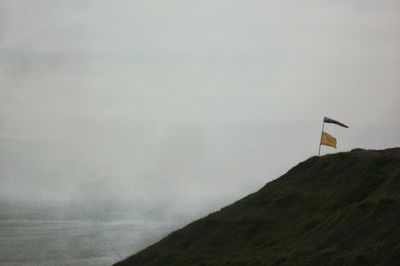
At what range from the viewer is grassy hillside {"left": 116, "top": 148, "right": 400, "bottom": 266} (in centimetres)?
3491

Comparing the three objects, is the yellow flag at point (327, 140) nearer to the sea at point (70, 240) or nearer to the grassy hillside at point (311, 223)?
the grassy hillside at point (311, 223)

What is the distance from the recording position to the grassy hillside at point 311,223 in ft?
115

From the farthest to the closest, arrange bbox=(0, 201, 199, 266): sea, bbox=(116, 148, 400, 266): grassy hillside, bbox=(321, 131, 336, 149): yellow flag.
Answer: bbox=(0, 201, 199, 266): sea, bbox=(321, 131, 336, 149): yellow flag, bbox=(116, 148, 400, 266): grassy hillside

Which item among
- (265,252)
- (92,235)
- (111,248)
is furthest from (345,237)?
(92,235)

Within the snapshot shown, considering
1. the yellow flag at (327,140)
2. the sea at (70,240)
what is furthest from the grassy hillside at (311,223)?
the sea at (70,240)

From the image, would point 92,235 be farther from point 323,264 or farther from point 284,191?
point 323,264

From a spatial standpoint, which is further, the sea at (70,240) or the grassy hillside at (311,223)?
the sea at (70,240)

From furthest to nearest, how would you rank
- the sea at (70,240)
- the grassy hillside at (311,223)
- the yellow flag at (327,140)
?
the sea at (70,240) → the yellow flag at (327,140) → the grassy hillside at (311,223)

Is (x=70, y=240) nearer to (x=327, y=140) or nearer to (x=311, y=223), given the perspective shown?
(x=327, y=140)

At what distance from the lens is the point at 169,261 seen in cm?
4625

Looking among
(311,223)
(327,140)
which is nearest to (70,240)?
(327,140)

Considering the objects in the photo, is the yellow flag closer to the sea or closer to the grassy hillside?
the grassy hillside

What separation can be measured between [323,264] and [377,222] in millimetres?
3912

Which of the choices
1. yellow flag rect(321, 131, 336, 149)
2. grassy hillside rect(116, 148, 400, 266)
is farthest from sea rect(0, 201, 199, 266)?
yellow flag rect(321, 131, 336, 149)
